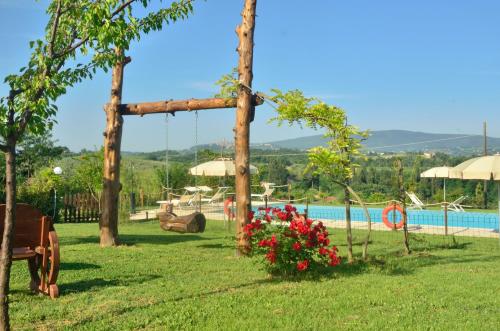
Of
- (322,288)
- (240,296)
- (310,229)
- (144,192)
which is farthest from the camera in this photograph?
(144,192)

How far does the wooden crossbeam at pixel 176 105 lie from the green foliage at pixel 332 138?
150cm

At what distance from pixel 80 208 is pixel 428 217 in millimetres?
11898

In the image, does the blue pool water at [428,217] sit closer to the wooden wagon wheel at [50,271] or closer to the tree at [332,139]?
the tree at [332,139]

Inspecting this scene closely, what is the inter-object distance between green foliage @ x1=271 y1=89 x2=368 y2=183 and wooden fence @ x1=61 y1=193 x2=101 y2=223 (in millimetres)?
12591

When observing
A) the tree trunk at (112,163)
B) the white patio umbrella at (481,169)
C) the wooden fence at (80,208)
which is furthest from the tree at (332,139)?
the wooden fence at (80,208)

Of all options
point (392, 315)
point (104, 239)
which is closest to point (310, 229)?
point (392, 315)

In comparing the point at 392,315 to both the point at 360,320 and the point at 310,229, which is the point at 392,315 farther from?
the point at 310,229

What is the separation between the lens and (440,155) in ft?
103

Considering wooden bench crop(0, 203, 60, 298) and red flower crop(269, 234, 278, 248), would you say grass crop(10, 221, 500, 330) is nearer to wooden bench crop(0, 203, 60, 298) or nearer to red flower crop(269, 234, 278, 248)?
wooden bench crop(0, 203, 60, 298)

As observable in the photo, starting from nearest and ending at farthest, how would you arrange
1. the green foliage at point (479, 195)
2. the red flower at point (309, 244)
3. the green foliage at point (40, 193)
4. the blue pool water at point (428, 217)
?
the red flower at point (309, 244) → the blue pool water at point (428, 217) → the green foliage at point (40, 193) → the green foliage at point (479, 195)

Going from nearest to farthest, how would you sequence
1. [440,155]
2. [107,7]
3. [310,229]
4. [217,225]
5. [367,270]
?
1. [107,7]
2. [310,229]
3. [367,270]
4. [217,225]
5. [440,155]

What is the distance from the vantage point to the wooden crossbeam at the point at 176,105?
9.63m

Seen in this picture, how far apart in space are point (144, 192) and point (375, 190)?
10828 mm

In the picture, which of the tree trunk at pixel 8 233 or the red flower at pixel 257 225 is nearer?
the tree trunk at pixel 8 233
